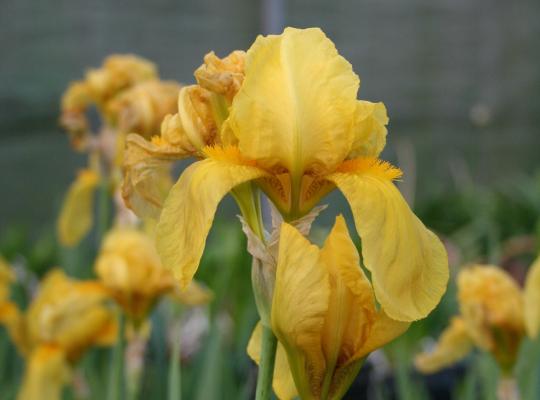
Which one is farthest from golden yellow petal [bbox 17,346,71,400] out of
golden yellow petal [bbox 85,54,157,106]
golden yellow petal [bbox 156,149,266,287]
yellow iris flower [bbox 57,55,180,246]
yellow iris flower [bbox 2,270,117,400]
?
golden yellow petal [bbox 156,149,266,287]

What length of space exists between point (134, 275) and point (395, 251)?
71cm

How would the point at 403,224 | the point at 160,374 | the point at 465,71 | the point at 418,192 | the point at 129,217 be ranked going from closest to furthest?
the point at 403,224 → the point at 129,217 → the point at 160,374 → the point at 418,192 → the point at 465,71

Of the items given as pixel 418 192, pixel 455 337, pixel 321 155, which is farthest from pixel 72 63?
pixel 321 155

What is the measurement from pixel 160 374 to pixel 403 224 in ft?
3.48

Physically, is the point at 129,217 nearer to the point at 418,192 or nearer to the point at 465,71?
the point at 418,192

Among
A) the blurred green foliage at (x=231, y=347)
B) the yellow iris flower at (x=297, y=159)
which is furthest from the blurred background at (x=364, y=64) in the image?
the yellow iris flower at (x=297, y=159)

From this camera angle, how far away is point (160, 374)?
1.56 meters

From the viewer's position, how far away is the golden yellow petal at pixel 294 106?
62 cm

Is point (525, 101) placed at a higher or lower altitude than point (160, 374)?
lower

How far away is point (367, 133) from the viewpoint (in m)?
0.64

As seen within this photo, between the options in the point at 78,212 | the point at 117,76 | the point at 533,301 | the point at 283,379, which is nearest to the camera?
the point at 283,379

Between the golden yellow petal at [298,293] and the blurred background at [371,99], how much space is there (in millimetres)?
647

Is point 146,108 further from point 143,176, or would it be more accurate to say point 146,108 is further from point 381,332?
point 381,332

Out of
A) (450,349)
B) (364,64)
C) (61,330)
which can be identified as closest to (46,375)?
(61,330)
